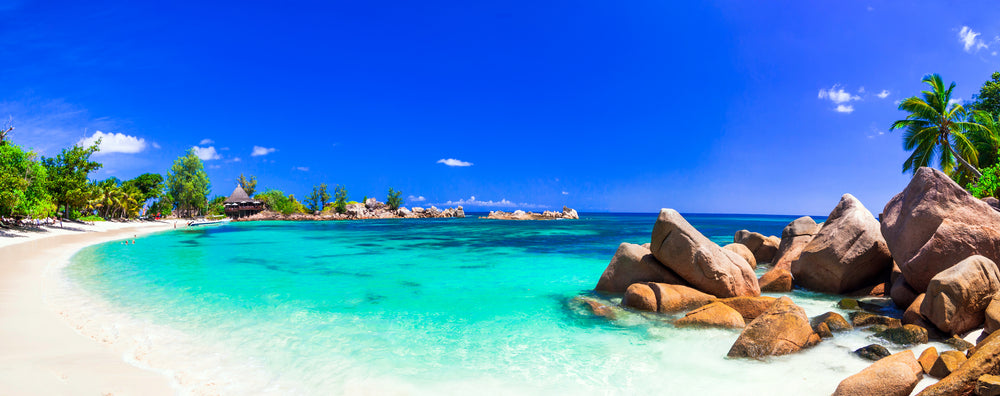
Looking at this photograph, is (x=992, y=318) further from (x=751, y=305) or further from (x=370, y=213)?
(x=370, y=213)

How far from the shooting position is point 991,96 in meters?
28.3

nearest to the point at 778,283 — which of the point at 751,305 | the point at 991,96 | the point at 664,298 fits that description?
the point at 751,305

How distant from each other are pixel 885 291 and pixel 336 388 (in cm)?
1289

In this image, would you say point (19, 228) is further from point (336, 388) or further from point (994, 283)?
point (994, 283)

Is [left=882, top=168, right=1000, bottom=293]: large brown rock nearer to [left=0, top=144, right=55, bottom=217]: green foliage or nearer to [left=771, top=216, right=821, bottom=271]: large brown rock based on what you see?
[left=771, top=216, right=821, bottom=271]: large brown rock

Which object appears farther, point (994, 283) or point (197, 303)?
point (197, 303)

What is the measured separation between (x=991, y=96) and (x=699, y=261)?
37014mm

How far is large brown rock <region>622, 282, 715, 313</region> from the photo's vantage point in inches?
356

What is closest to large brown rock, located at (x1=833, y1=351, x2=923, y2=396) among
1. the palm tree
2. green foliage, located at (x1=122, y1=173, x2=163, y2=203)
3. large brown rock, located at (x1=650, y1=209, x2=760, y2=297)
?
large brown rock, located at (x1=650, y1=209, x2=760, y2=297)

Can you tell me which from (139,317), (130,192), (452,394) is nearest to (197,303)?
(139,317)

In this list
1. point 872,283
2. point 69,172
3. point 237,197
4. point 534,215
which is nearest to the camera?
point 872,283

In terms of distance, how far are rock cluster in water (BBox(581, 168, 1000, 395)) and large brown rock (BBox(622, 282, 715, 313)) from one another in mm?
28

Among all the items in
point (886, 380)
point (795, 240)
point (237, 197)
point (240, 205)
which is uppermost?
point (237, 197)

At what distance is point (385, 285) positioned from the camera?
→ 13281 millimetres
